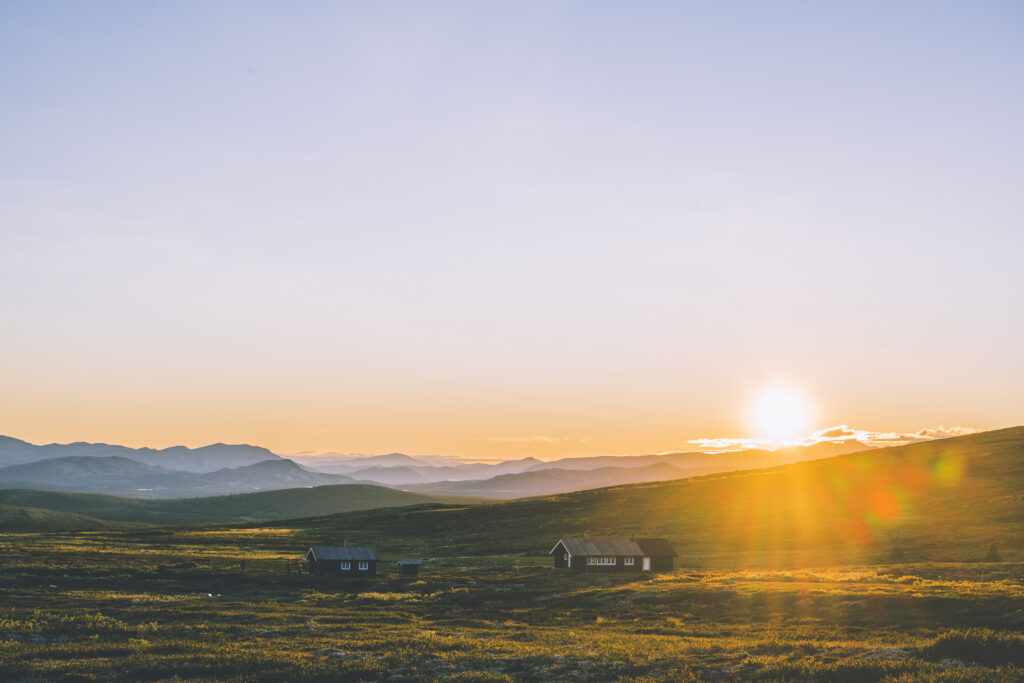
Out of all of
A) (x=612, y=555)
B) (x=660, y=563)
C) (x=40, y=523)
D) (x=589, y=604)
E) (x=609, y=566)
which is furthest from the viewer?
(x=40, y=523)

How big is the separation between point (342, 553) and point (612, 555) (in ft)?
101

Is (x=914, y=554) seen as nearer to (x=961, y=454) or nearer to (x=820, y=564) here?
(x=820, y=564)

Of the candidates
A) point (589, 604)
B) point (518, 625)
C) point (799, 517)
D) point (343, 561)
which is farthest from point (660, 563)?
point (799, 517)

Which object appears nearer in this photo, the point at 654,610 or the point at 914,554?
the point at 654,610

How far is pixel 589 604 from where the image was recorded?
2215 inches

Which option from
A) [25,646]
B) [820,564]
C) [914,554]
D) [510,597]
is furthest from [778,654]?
[914,554]

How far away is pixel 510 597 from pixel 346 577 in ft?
89.7

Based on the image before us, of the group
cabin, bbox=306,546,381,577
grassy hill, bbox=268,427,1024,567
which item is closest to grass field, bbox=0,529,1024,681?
cabin, bbox=306,546,381,577

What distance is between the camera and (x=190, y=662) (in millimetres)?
33594

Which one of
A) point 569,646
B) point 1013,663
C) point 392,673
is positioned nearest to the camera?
point 1013,663

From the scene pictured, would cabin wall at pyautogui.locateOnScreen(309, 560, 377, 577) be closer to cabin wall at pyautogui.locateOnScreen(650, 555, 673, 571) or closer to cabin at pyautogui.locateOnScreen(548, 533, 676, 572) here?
cabin at pyautogui.locateOnScreen(548, 533, 676, 572)

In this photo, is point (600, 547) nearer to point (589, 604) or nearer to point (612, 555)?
point (612, 555)

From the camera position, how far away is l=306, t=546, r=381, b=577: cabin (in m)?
81.6

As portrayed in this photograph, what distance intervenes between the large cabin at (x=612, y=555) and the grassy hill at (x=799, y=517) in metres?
6.64
